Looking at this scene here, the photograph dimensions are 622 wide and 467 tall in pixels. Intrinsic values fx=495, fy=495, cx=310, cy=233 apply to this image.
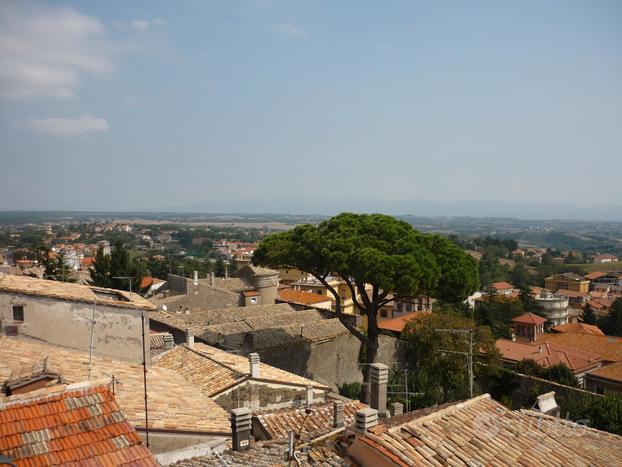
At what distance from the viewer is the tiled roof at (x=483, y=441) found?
529 cm

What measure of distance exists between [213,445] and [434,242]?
1341 cm

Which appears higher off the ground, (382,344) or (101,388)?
(101,388)

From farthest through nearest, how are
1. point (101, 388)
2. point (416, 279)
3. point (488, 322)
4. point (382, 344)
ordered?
point (488, 322)
point (382, 344)
point (416, 279)
point (101, 388)

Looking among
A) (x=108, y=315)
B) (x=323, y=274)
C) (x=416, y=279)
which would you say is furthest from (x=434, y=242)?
(x=108, y=315)

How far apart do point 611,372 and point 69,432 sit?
24.3m

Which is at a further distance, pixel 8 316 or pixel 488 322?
pixel 488 322

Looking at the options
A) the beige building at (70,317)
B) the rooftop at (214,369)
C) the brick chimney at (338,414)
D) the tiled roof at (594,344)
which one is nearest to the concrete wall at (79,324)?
the beige building at (70,317)

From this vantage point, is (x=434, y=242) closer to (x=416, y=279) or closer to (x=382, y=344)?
(x=416, y=279)

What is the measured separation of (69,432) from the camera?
406 cm

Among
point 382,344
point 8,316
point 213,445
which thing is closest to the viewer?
point 213,445

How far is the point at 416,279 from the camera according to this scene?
17016 millimetres

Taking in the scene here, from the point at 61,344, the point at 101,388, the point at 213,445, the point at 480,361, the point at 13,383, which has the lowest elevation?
the point at 480,361

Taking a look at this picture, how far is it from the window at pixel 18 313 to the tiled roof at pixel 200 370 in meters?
4.19

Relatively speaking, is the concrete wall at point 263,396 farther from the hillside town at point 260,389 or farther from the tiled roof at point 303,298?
the tiled roof at point 303,298
